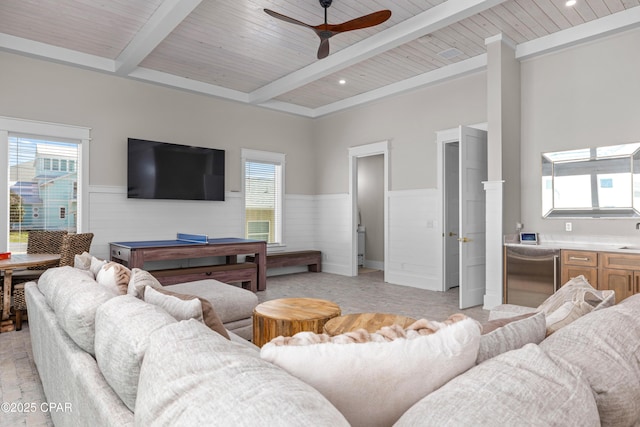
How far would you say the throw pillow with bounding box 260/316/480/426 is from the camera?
3.00ft

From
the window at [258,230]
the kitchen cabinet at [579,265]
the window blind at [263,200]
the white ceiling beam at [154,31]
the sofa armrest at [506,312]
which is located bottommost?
the sofa armrest at [506,312]

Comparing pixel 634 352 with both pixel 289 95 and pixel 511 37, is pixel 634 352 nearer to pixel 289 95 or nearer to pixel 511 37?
pixel 511 37

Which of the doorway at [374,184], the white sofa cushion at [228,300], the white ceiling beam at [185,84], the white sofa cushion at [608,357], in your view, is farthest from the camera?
the doorway at [374,184]

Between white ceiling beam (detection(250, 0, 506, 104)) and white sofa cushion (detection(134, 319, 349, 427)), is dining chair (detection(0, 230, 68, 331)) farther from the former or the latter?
white sofa cushion (detection(134, 319, 349, 427))

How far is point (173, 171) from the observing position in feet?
19.5

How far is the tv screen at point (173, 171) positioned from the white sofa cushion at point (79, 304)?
3.86 m

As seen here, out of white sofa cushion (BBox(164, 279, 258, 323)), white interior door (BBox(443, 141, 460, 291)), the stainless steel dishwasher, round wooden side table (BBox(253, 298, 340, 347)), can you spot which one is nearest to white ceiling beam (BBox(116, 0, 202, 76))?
white sofa cushion (BBox(164, 279, 258, 323))

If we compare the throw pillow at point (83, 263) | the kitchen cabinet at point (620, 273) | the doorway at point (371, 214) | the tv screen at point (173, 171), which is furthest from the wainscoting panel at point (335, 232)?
the throw pillow at point (83, 263)

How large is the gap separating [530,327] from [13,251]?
583 centimetres

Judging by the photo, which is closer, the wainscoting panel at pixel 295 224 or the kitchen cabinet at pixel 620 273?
the kitchen cabinet at pixel 620 273

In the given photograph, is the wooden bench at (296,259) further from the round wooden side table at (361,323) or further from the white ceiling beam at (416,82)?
the round wooden side table at (361,323)

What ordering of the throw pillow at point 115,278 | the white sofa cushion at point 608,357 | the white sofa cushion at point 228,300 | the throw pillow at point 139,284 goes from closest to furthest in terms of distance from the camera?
the white sofa cushion at point 608,357 → the throw pillow at point 139,284 → the throw pillow at point 115,278 → the white sofa cushion at point 228,300

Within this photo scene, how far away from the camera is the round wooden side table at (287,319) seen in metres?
2.45

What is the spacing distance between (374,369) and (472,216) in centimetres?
449
